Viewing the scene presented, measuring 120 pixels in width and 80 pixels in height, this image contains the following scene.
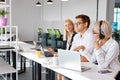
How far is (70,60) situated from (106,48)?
0.46 m

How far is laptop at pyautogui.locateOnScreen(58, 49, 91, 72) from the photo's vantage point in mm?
2354

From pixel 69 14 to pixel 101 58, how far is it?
9525mm

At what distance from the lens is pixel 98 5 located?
970 centimetres

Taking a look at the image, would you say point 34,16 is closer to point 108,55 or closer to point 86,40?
point 86,40

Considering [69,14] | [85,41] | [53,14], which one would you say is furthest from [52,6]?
[85,41]

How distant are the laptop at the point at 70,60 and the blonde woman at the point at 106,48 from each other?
0.66ft

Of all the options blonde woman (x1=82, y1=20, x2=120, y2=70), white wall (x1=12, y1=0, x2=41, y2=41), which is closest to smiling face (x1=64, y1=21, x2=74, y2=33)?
blonde woman (x1=82, y1=20, x2=120, y2=70)

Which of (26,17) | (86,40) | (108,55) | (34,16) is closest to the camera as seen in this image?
(108,55)

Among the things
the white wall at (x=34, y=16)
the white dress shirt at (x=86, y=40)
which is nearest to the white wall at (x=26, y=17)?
the white wall at (x=34, y=16)

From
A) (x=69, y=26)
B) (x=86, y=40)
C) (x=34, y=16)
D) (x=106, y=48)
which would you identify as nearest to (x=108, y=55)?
(x=106, y=48)

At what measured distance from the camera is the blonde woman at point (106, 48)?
2.55 metres

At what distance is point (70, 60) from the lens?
2.43 m

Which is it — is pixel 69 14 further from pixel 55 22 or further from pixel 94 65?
pixel 94 65

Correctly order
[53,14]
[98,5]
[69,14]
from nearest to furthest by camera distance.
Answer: [98,5] < [69,14] < [53,14]
